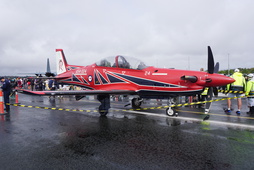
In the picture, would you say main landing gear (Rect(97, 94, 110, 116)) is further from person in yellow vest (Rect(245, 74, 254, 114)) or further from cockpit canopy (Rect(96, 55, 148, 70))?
person in yellow vest (Rect(245, 74, 254, 114))

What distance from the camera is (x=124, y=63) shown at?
841 cm

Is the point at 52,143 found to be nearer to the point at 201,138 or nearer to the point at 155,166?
the point at 155,166

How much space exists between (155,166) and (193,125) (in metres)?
3.28

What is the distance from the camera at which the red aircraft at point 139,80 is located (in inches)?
272

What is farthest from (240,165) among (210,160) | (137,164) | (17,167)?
(17,167)

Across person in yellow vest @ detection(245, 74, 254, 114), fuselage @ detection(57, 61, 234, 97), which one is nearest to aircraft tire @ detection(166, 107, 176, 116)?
fuselage @ detection(57, 61, 234, 97)

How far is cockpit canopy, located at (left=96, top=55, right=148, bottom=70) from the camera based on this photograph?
324 inches

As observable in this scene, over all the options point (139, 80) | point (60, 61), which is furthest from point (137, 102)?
point (60, 61)

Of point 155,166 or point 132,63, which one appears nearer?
point 155,166

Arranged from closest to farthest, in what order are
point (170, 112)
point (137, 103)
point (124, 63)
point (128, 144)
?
point (128, 144)
point (170, 112)
point (124, 63)
point (137, 103)

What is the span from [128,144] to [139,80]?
389cm

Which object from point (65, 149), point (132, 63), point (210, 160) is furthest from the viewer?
point (132, 63)

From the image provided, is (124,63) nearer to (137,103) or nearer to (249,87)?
(137,103)

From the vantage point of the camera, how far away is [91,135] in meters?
5.21
